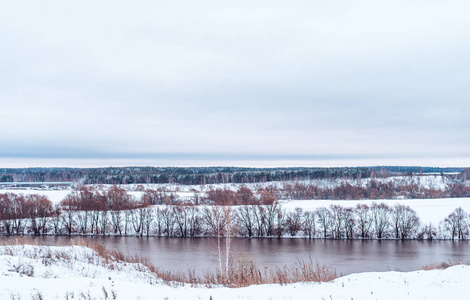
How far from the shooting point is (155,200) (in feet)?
178

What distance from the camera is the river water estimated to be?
71.8 ft

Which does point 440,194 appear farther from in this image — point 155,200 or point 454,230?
point 155,200

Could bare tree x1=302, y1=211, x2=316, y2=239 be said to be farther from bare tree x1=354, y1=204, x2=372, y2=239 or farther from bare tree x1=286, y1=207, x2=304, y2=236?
bare tree x1=354, y1=204, x2=372, y2=239

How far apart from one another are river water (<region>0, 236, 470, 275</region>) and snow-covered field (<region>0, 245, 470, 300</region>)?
9.66 metres

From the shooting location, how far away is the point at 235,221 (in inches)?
1467

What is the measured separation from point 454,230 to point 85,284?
37127 mm

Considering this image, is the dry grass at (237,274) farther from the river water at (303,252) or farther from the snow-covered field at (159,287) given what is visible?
the river water at (303,252)

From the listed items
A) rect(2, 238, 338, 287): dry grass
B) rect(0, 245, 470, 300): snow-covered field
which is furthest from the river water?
rect(0, 245, 470, 300): snow-covered field

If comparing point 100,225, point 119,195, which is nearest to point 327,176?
point 119,195

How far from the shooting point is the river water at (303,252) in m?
21.9

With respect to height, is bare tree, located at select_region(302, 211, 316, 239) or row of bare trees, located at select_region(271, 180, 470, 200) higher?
row of bare trees, located at select_region(271, 180, 470, 200)

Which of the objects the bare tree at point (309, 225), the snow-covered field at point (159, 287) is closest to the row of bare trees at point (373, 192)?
the bare tree at point (309, 225)

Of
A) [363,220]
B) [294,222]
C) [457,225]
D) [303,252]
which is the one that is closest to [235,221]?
[294,222]

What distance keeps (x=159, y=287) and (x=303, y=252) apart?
2158cm
